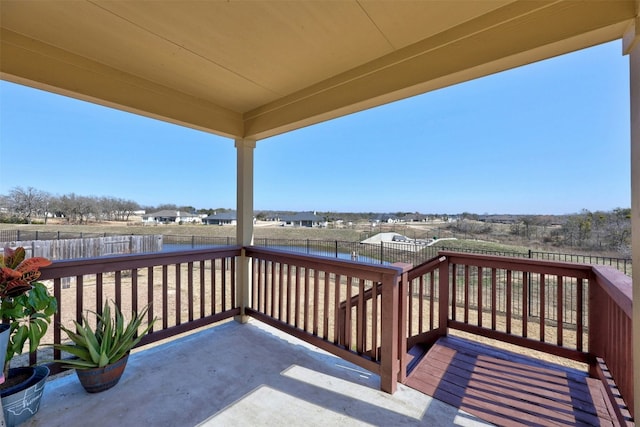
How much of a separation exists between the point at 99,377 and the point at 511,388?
9.98 feet

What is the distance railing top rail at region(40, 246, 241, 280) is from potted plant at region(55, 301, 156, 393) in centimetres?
37

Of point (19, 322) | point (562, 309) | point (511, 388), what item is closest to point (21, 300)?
point (19, 322)

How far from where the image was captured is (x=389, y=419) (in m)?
1.57

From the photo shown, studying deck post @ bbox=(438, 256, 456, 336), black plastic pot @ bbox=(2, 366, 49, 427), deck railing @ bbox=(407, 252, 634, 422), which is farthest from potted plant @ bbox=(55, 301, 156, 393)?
deck post @ bbox=(438, 256, 456, 336)

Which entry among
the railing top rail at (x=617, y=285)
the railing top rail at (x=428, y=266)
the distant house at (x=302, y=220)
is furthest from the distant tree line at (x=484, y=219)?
the distant house at (x=302, y=220)

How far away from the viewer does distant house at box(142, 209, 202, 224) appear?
5432mm

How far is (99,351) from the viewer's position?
1804 mm

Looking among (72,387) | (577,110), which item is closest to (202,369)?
(72,387)

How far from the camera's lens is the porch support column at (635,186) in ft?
3.84

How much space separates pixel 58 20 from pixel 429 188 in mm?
10099

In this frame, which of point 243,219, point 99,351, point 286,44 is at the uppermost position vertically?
point 286,44

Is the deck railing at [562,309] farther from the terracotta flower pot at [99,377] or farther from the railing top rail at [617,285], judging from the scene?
the terracotta flower pot at [99,377]

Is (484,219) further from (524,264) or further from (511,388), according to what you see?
(511,388)

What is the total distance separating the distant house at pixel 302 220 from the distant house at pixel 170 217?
2232 mm
